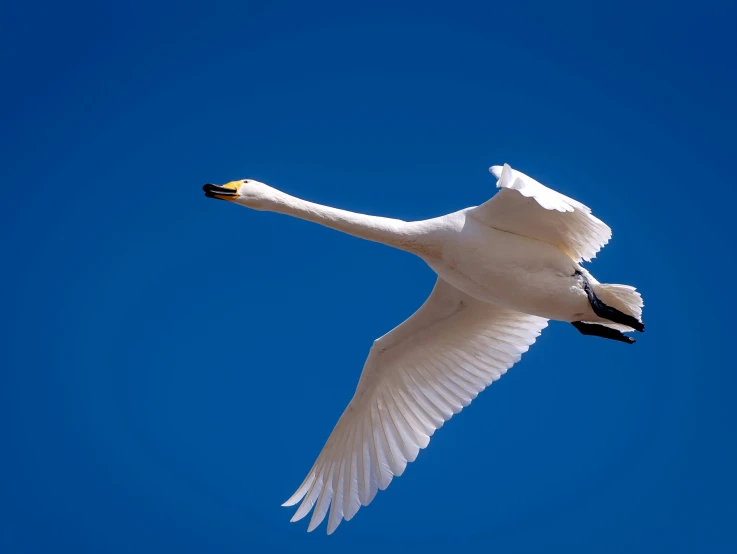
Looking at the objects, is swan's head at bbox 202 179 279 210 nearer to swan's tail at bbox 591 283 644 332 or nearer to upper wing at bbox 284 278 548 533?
upper wing at bbox 284 278 548 533

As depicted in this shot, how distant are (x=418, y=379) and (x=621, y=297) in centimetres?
273

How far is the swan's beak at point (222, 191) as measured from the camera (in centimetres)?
1177

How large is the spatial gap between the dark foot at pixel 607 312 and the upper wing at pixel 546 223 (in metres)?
0.42

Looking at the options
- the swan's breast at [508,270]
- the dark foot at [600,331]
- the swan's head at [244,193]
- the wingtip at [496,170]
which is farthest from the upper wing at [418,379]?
the wingtip at [496,170]

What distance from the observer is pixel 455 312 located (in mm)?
13398

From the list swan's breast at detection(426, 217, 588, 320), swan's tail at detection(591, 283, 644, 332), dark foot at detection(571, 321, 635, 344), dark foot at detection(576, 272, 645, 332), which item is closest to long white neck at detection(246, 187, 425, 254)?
swan's breast at detection(426, 217, 588, 320)

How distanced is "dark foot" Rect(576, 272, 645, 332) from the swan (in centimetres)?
1

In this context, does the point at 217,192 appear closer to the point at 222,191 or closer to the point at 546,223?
the point at 222,191

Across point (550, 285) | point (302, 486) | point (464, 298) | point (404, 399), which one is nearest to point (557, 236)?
point (550, 285)

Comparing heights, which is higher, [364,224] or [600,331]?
[364,224]

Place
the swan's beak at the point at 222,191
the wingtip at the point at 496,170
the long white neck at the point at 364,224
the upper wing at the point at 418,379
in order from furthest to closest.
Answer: the upper wing at the point at 418,379
the swan's beak at the point at 222,191
the long white neck at the point at 364,224
the wingtip at the point at 496,170

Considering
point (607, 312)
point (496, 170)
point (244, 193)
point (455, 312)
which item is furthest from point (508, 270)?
point (244, 193)

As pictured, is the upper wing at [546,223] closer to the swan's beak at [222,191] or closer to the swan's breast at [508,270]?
the swan's breast at [508,270]

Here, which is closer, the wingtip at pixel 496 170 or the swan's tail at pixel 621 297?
the wingtip at pixel 496 170
